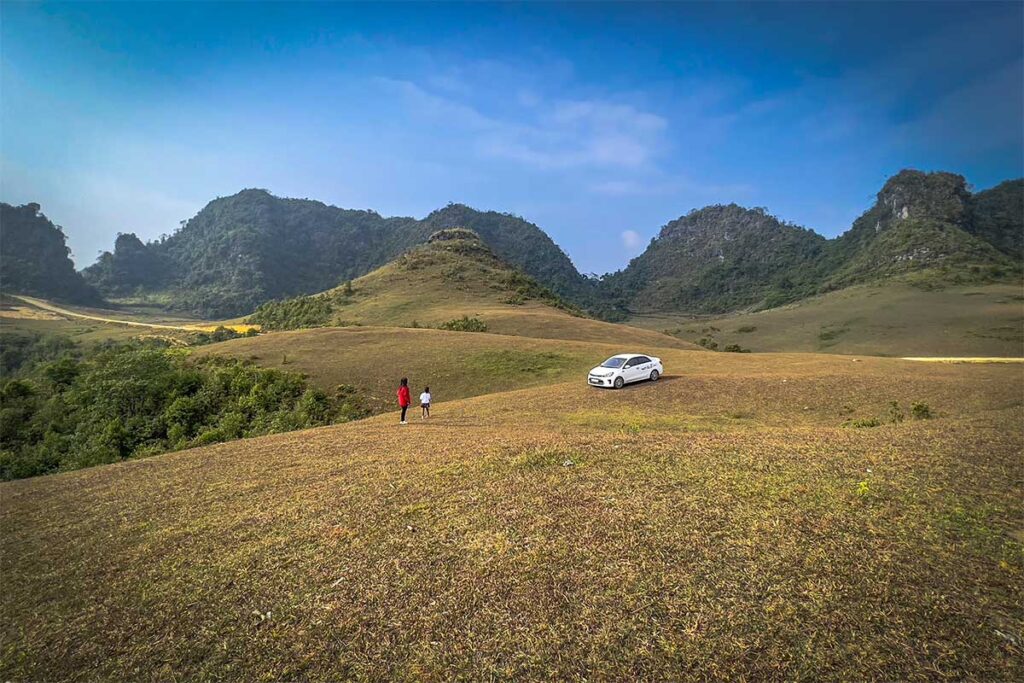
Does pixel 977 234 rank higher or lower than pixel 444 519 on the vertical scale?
higher

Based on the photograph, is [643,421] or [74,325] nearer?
[643,421]

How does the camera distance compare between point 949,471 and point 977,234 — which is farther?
point 977,234

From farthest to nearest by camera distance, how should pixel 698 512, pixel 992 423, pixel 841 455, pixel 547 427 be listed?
pixel 547 427
pixel 992 423
pixel 841 455
pixel 698 512

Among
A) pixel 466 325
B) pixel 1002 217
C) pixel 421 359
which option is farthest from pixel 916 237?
pixel 421 359

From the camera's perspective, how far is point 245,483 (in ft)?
38.6

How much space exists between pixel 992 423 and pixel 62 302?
Answer: 197 metres

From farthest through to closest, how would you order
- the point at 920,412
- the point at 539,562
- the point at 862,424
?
the point at 920,412, the point at 862,424, the point at 539,562

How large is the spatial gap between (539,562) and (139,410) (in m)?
29.7

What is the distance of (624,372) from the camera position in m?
25.9

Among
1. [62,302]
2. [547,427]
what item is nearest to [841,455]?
[547,427]

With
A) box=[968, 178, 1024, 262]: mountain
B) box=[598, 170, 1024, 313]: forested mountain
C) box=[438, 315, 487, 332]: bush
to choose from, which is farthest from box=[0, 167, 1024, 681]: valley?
box=[968, 178, 1024, 262]: mountain

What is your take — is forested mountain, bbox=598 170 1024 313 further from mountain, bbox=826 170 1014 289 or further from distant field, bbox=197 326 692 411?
distant field, bbox=197 326 692 411

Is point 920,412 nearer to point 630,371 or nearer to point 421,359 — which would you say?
point 630,371

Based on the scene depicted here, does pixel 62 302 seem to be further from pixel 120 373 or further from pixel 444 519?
pixel 444 519
